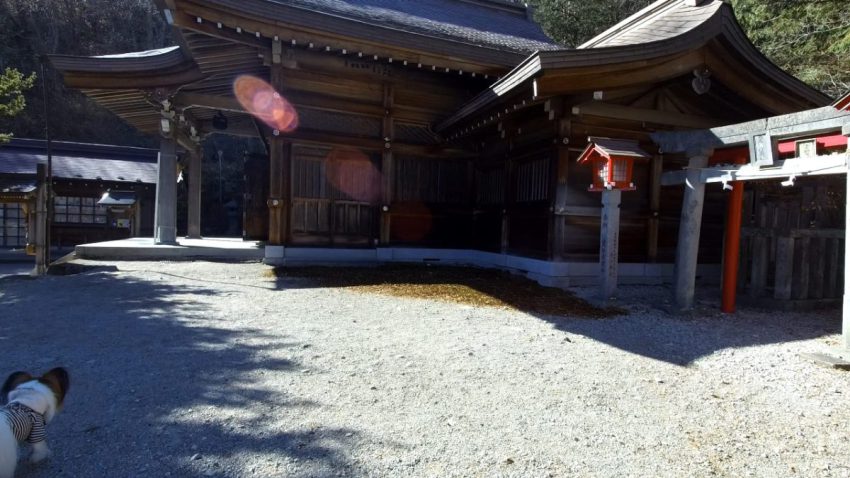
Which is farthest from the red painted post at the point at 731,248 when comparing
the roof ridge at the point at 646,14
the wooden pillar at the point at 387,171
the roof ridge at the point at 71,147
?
the roof ridge at the point at 71,147

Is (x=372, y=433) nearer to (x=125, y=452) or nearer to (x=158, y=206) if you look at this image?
(x=125, y=452)

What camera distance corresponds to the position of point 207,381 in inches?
124

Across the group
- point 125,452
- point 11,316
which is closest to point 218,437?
point 125,452

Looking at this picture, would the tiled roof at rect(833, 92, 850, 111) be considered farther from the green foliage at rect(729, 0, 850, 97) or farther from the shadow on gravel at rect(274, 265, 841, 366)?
the green foliage at rect(729, 0, 850, 97)

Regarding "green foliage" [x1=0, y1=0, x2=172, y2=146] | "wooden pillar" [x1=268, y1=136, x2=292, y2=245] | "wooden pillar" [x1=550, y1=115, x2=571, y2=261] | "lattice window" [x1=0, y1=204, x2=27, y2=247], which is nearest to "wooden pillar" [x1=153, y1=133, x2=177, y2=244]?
"wooden pillar" [x1=268, y1=136, x2=292, y2=245]

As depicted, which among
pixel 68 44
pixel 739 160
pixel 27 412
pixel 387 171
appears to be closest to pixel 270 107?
pixel 387 171

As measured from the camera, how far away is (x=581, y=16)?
1644 centimetres

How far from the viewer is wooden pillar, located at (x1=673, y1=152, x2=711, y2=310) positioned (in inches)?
217

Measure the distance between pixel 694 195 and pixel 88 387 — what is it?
6.31m

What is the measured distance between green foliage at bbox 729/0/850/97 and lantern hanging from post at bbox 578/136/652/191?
7978 millimetres

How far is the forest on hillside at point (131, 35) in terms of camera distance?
422 inches

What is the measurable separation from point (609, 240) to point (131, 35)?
35.0 meters

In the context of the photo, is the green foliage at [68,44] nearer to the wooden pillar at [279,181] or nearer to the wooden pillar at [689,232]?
the wooden pillar at [279,181]

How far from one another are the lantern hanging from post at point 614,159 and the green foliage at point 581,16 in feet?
41.6
